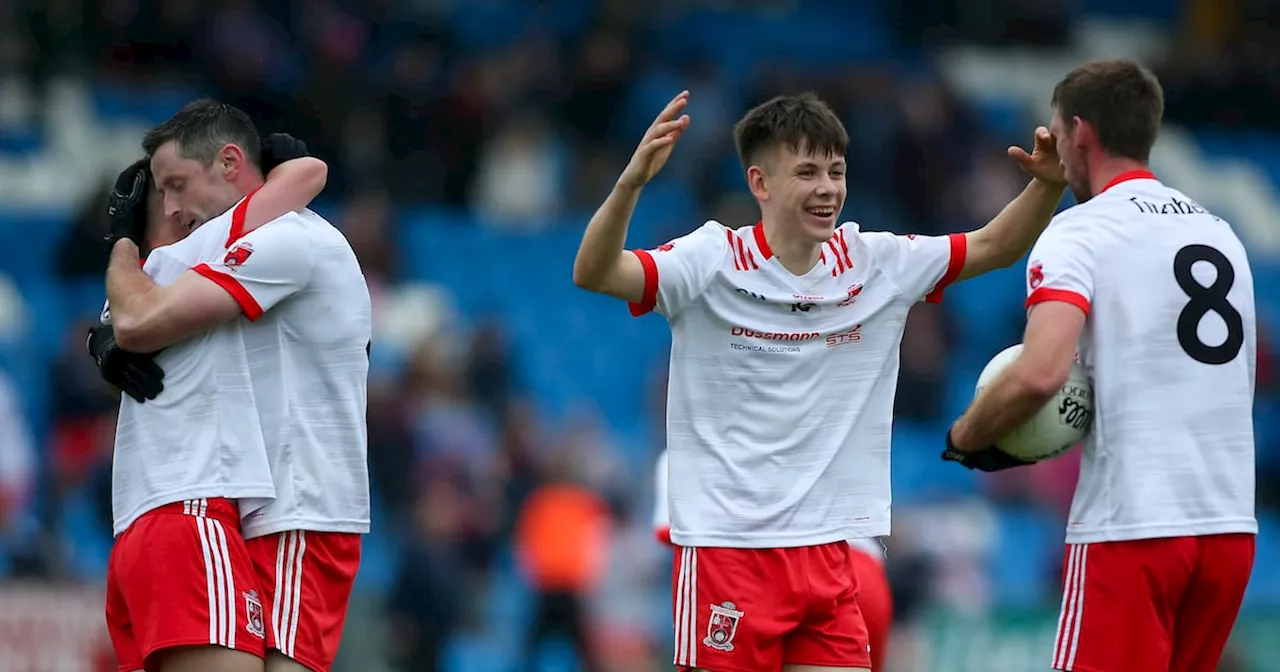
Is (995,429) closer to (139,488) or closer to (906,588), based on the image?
(139,488)

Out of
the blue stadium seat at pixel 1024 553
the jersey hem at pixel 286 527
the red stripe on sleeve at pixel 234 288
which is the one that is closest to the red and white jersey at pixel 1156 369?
the jersey hem at pixel 286 527

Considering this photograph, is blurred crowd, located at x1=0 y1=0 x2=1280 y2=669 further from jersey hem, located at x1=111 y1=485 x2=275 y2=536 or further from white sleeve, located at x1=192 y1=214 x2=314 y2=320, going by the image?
white sleeve, located at x1=192 y1=214 x2=314 y2=320

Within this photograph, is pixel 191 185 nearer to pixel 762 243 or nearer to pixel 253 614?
pixel 253 614

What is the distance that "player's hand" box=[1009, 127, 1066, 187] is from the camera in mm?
6215

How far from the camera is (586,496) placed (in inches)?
500

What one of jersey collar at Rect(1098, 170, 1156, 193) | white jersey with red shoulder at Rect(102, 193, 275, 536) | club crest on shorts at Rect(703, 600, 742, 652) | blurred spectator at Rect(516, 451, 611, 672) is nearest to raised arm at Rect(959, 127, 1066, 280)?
jersey collar at Rect(1098, 170, 1156, 193)

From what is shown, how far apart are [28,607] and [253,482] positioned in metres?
5.95

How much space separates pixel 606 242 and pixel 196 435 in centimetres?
142

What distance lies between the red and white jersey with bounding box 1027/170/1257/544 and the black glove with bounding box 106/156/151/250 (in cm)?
288

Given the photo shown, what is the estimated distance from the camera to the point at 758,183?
6.34 metres

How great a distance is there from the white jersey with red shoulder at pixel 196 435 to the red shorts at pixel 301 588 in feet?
0.62

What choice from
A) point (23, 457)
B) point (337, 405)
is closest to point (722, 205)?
point (23, 457)

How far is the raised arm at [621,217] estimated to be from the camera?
18.9 feet

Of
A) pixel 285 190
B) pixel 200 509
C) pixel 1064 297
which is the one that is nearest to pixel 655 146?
pixel 285 190
